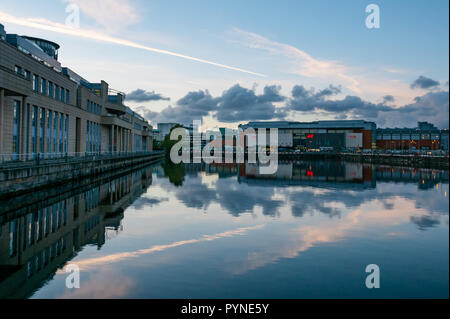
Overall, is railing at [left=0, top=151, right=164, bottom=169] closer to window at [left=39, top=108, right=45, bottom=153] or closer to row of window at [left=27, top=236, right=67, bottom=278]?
window at [left=39, top=108, right=45, bottom=153]

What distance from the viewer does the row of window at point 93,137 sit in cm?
6825

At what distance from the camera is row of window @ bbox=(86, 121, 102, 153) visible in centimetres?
6825

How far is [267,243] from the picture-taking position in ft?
56.1

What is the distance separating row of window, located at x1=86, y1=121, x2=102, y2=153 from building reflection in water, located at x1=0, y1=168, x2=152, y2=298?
39.4 m

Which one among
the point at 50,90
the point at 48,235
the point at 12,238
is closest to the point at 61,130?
the point at 50,90

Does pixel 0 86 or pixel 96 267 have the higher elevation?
pixel 0 86

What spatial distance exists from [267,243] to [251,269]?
148 inches

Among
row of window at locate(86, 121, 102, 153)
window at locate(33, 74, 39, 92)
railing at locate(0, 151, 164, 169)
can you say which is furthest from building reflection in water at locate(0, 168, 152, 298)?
row of window at locate(86, 121, 102, 153)

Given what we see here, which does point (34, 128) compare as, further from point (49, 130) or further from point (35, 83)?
point (35, 83)

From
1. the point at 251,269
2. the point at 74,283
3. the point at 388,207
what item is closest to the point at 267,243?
the point at 251,269

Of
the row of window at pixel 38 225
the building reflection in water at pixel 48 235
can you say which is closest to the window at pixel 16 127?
the building reflection in water at pixel 48 235

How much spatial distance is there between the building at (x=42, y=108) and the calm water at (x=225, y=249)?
12.3 m
